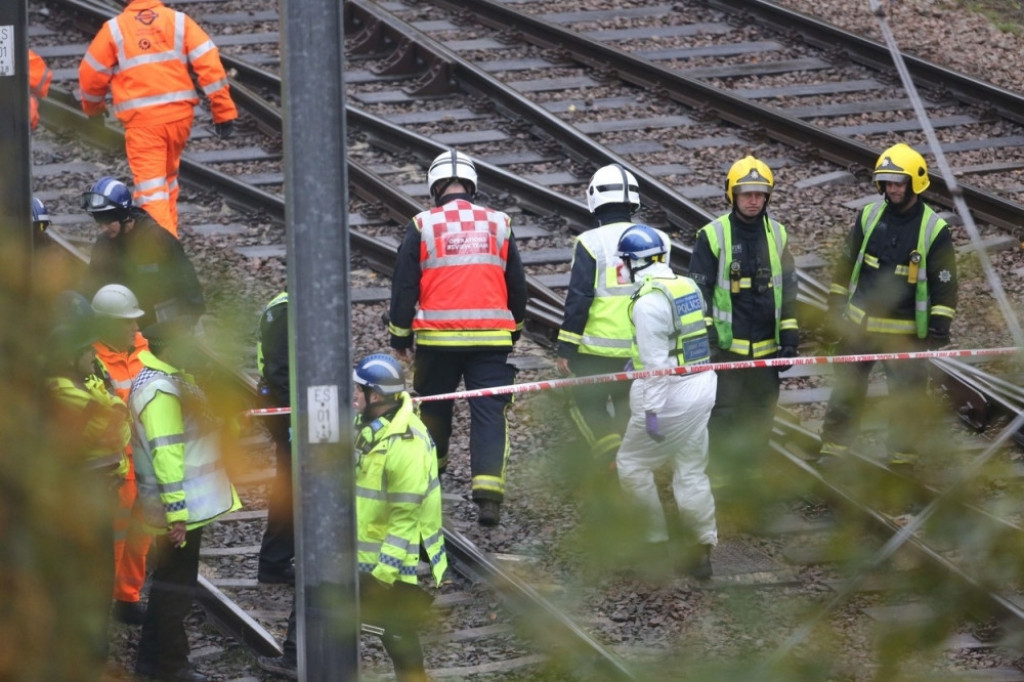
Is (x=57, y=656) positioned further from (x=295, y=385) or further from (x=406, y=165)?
(x=406, y=165)

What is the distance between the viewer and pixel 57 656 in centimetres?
231

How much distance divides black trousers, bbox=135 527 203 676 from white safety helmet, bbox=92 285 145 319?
1.56 meters

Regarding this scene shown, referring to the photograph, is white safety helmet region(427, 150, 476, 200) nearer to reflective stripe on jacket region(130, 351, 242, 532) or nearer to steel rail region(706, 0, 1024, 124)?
reflective stripe on jacket region(130, 351, 242, 532)

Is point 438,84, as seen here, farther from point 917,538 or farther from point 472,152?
point 917,538

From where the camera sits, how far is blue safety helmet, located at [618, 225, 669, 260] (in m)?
7.73

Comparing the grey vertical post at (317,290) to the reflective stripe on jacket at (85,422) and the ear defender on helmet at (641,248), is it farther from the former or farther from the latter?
the ear defender on helmet at (641,248)

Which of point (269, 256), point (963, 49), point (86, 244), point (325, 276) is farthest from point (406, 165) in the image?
point (325, 276)

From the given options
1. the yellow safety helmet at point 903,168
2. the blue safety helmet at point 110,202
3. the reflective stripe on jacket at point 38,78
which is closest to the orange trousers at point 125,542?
the blue safety helmet at point 110,202

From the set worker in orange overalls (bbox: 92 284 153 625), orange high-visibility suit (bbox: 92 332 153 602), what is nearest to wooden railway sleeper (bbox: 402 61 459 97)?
orange high-visibility suit (bbox: 92 332 153 602)

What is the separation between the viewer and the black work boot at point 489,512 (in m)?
7.87

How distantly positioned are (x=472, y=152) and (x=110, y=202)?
4940mm

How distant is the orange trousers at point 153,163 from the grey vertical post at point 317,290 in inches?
252

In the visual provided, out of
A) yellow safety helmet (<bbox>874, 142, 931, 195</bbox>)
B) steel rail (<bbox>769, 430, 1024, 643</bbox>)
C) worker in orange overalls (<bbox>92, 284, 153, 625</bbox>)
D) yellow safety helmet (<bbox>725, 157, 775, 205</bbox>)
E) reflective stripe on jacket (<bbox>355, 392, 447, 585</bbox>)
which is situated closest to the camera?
steel rail (<bbox>769, 430, 1024, 643</bbox>)

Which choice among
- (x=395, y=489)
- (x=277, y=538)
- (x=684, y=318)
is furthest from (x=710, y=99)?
(x=395, y=489)
